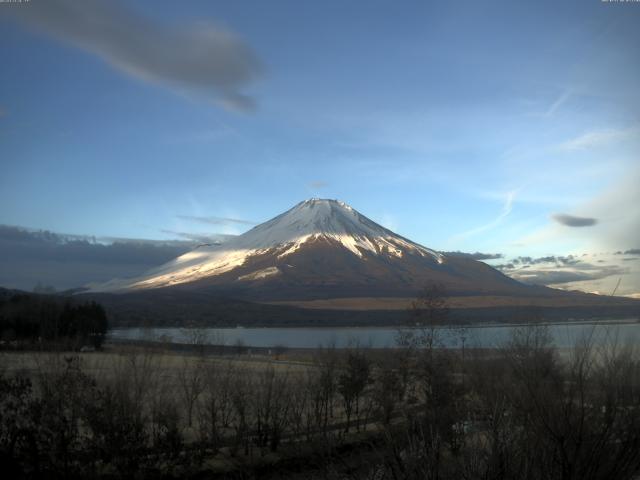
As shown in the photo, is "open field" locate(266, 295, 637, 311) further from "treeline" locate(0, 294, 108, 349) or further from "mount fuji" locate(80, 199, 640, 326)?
"treeline" locate(0, 294, 108, 349)

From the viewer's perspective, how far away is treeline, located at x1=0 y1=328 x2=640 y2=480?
5.10 m

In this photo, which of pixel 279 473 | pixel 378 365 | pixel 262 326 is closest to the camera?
pixel 279 473

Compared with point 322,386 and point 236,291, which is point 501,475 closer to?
point 322,386

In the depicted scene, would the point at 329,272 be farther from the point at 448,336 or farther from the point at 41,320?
the point at 41,320

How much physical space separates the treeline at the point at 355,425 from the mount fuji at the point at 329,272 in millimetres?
124283

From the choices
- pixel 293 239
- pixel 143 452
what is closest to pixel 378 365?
pixel 143 452

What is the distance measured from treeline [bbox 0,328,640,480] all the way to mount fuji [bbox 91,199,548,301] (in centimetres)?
12428

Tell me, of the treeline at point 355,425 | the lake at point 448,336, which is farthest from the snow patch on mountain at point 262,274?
the treeline at point 355,425

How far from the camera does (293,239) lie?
195500 millimetres

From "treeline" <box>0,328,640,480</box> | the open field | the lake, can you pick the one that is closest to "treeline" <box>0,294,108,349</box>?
the lake

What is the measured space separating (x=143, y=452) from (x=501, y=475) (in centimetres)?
936

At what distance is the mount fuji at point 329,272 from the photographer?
15100 centimetres

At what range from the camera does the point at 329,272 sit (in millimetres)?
167750

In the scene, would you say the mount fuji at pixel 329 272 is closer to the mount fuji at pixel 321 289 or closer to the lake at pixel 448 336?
the mount fuji at pixel 321 289
